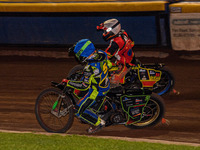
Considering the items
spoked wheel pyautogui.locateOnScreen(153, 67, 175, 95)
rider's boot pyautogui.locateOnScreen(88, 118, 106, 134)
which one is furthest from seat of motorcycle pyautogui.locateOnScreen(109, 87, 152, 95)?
spoked wheel pyautogui.locateOnScreen(153, 67, 175, 95)

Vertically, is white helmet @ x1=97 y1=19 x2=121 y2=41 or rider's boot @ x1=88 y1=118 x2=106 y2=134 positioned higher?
white helmet @ x1=97 y1=19 x2=121 y2=41

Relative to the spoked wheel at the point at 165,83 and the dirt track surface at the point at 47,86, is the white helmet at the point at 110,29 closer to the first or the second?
the spoked wheel at the point at 165,83

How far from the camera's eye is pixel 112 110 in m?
7.97

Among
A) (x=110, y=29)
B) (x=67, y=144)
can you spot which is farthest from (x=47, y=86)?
(x=67, y=144)

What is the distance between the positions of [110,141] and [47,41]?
883cm

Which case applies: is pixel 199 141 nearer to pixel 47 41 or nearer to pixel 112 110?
→ pixel 112 110

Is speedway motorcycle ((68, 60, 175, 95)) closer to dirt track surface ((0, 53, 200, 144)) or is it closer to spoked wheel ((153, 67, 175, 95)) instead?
spoked wheel ((153, 67, 175, 95))

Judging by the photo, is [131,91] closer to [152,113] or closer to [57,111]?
[152,113]

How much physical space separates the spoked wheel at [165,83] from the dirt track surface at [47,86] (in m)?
0.19

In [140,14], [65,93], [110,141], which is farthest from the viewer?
[140,14]

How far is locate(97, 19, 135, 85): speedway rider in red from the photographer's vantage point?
9148mm

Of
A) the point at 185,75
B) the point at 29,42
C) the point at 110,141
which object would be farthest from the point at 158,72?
the point at 29,42

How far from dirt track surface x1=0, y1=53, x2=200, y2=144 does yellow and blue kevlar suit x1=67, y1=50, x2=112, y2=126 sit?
543 millimetres

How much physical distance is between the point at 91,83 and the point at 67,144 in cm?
120
